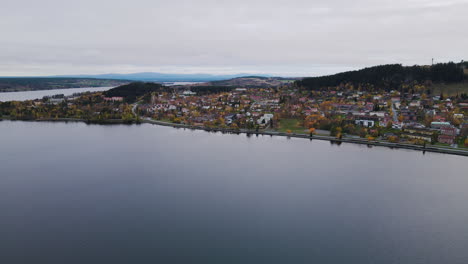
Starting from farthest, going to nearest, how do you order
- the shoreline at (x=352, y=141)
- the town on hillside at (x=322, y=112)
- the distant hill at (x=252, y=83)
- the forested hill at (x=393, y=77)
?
the distant hill at (x=252, y=83) < the forested hill at (x=393, y=77) < the town on hillside at (x=322, y=112) < the shoreline at (x=352, y=141)

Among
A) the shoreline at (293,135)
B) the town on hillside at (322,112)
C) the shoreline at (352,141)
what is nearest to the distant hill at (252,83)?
the town on hillside at (322,112)

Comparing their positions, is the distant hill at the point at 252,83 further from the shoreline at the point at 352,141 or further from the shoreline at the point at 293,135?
the shoreline at the point at 352,141

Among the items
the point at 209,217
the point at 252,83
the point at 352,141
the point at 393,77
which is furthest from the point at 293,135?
the point at 252,83

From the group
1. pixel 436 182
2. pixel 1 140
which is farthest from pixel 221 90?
pixel 436 182

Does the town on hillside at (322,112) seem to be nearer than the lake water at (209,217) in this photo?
No

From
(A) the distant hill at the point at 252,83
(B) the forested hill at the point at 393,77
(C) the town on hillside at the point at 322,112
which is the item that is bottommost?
(C) the town on hillside at the point at 322,112

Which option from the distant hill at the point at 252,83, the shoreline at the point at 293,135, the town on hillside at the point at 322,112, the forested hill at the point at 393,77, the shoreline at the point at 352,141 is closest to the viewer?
the shoreline at the point at 352,141

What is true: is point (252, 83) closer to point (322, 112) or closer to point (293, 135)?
point (322, 112)

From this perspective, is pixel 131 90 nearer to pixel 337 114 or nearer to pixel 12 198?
pixel 337 114
